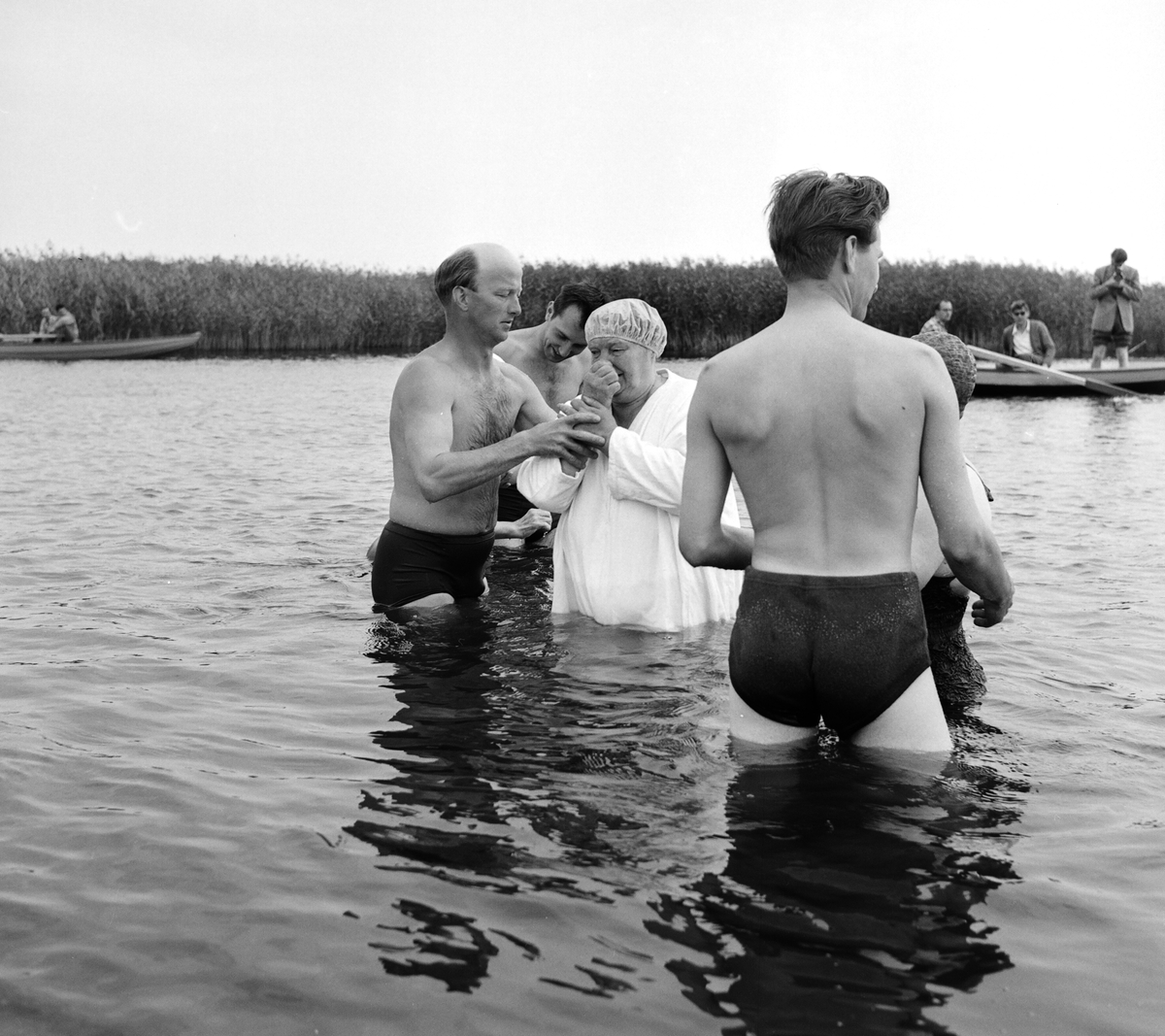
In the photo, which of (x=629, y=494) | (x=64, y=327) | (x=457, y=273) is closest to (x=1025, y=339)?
(x=457, y=273)

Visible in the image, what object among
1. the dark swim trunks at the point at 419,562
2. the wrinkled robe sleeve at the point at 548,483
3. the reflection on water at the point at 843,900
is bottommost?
the reflection on water at the point at 843,900

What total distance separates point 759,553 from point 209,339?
130 ft

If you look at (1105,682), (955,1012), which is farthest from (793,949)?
(1105,682)

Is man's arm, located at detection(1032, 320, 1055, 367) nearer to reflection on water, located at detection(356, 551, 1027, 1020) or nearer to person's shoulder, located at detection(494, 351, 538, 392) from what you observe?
person's shoulder, located at detection(494, 351, 538, 392)

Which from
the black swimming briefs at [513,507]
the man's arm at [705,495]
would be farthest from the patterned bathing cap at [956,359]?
the black swimming briefs at [513,507]

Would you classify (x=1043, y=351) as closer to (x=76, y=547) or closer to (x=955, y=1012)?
(x=76, y=547)

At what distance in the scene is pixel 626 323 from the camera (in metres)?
5.22

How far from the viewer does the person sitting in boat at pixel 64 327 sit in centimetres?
3550

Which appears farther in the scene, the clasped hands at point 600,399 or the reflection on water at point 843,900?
the clasped hands at point 600,399

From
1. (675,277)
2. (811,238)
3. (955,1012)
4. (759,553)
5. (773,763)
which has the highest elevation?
(675,277)

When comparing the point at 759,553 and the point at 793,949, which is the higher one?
the point at 759,553

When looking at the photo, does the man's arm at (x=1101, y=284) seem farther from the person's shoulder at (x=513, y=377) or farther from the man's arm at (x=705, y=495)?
the man's arm at (x=705, y=495)

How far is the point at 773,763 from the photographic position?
12.2 ft

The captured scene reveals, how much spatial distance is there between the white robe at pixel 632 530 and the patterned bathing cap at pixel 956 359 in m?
1.26
